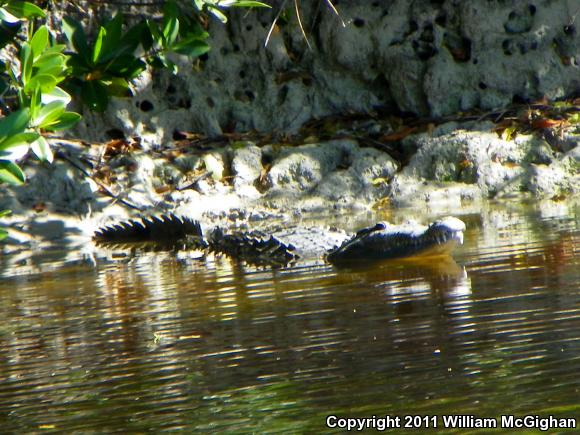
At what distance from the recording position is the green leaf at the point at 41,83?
3082 millimetres

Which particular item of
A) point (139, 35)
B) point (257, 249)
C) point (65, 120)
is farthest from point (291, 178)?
point (65, 120)

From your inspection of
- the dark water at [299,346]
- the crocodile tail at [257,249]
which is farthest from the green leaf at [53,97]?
the crocodile tail at [257,249]

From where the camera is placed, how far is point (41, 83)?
311 cm

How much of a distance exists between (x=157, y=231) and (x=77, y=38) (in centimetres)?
421

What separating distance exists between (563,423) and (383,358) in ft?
2.75

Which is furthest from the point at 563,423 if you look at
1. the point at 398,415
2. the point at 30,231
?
the point at 30,231

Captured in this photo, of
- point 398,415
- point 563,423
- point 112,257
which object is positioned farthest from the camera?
point 112,257

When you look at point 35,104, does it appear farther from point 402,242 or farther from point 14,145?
point 402,242

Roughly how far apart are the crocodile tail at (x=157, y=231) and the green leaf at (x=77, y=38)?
11.7 ft

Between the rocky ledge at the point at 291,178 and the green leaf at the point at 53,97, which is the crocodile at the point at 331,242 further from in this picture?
the green leaf at the point at 53,97

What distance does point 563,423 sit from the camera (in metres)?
2.16

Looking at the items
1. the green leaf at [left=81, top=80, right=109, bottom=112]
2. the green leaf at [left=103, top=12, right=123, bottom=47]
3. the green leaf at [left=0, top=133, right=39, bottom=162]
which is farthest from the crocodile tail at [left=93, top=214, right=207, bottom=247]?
the green leaf at [left=0, top=133, right=39, bottom=162]

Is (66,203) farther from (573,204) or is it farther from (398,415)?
(398,415)

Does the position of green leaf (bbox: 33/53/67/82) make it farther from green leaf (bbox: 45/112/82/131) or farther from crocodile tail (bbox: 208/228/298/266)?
crocodile tail (bbox: 208/228/298/266)
